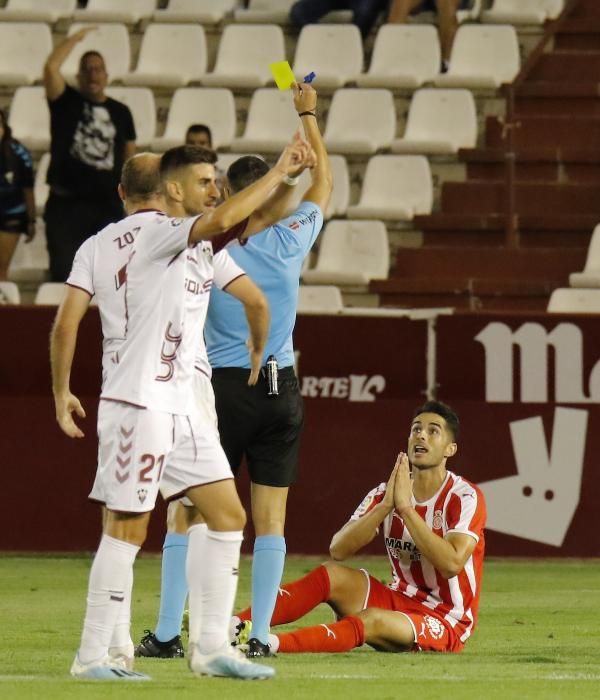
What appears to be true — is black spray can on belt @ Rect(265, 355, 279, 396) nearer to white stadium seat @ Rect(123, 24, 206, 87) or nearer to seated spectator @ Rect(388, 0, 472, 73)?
seated spectator @ Rect(388, 0, 472, 73)

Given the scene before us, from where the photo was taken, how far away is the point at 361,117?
48.4ft

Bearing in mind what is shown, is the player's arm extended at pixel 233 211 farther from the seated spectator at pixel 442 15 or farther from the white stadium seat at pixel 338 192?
the seated spectator at pixel 442 15

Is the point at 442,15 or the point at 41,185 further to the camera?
the point at 442,15

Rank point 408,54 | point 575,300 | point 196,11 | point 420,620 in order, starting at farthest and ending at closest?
point 196,11, point 408,54, point 575,300, point 420,620

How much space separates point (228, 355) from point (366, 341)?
4.90 m

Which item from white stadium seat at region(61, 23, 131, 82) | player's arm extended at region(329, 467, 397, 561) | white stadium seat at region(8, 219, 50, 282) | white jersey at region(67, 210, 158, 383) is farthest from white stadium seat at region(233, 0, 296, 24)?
white jersey at region(67, 210, 158, 383)

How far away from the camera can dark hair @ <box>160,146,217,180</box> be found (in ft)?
20.2

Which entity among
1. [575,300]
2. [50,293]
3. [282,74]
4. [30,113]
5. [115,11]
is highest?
[115,11]

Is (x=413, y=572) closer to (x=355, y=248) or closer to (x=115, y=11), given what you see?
(x=355, y=248)

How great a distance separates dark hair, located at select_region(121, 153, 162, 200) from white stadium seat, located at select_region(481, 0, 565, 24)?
9.57m

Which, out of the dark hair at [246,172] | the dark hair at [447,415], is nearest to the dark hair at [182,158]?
the dark hair at [246,172]

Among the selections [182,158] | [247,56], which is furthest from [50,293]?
[182,158]

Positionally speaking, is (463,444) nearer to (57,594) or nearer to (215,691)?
(57,594)

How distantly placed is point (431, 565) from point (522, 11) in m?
8.81
